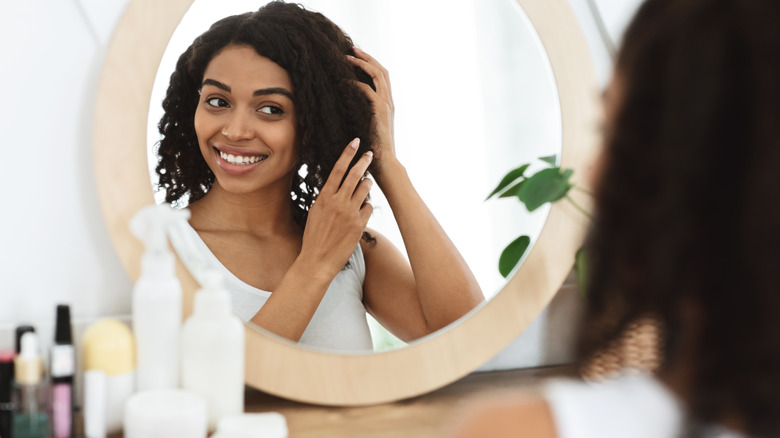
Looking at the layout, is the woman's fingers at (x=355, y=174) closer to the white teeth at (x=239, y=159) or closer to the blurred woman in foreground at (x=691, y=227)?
the white teeth at (x=239, y=159)

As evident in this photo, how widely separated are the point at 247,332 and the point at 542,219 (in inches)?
14.0

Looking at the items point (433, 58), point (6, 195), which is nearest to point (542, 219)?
point (433, 58)

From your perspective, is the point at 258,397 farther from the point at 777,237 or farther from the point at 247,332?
the point at 777,237

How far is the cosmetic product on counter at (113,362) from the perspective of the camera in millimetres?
652

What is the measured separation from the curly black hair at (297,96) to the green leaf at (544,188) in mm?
183

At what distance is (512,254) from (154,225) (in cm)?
39

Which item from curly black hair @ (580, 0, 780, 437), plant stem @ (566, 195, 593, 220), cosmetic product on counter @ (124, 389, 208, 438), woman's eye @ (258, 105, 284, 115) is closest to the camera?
curly black hair @ (580, 0, 780, 437)

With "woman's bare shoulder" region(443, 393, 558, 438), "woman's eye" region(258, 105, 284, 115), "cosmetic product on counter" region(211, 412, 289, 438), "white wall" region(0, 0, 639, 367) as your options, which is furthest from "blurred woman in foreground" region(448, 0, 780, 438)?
"white wall" region(0, 0, 639, 367)

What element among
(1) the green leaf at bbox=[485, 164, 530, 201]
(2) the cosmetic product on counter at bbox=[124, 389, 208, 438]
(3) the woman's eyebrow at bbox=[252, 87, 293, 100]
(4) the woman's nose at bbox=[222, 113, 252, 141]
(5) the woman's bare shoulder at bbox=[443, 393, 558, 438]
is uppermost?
(3) the woman's eyebrow at bbox=[252, 87, 293, 100]

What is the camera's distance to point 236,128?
0.71 meters

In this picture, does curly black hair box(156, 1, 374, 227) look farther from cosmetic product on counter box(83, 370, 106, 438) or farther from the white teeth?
cosmetic product on counter box(83, 370, 106, 438)

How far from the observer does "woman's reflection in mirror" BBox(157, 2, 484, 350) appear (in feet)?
2.31

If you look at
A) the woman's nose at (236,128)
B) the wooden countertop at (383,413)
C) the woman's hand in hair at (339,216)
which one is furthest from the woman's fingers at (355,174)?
the wooden countertop at (383,413)

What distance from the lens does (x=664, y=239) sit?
340 mm
